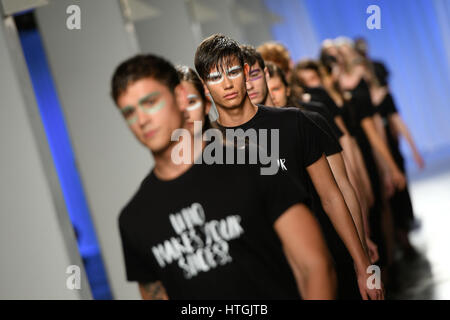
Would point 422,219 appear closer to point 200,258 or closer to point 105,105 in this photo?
point 105,105

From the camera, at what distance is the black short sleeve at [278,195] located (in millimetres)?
1795

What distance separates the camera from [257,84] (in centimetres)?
247

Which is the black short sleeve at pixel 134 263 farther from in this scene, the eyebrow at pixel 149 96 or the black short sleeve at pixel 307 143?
the black short sleeve at pixel 307 143

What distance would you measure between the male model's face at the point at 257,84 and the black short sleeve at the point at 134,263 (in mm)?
722

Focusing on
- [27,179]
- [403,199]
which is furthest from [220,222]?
[403,199]

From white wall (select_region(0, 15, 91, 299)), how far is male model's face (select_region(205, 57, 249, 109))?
1799mm

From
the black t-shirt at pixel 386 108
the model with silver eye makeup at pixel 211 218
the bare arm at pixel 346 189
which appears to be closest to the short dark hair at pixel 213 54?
the model with silver eye makeup at pixel 211 218

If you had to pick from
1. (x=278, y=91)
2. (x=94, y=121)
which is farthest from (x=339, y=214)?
(x=94, y=121)

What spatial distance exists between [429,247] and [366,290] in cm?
399

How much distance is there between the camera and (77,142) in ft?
15.1

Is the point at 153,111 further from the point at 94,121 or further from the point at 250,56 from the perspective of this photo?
the point at 94,121

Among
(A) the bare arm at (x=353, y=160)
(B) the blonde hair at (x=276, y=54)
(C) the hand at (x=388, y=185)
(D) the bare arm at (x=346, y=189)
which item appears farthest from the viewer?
(C) the hand at (x=388, y=185)

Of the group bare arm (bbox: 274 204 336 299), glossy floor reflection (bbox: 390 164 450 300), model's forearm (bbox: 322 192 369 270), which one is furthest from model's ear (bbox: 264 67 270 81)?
glossy floor reflection (bbox: 390 164 450 300)
